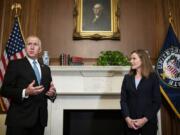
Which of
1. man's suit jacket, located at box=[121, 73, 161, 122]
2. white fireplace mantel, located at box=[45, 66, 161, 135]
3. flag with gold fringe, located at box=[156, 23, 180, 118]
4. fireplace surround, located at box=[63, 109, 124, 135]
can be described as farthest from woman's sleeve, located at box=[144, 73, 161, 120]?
fireplace surround, located at box=[63, 109, 124, 135]

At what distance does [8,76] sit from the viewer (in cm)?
201

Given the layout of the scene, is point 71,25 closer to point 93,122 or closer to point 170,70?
point 93,122

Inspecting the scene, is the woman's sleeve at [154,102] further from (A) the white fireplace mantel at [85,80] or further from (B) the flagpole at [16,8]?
(B) the flagpole at [16,8]

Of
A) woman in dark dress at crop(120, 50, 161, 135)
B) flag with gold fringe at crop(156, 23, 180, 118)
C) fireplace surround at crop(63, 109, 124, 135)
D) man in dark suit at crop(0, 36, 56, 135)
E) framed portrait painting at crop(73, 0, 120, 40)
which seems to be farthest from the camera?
framed portrait painting at crop(73, 0, 120, 40)

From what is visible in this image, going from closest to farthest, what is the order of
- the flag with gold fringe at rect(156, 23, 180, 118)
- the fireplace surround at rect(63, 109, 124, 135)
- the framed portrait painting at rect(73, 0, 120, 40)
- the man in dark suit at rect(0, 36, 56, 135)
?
the man in dark suit at rect(0, 36, 56, 135), the flag with gold fringe at rect(156, 23, 180, 118), the fireplace surround at rect(63, 109, 124, 135), the framed portrait painting at rect(73, 0, 120, 40)

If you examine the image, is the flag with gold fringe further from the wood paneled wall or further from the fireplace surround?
the fireplace surround

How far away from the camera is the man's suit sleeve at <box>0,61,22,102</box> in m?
1.92

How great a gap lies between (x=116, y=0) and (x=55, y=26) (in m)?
1.09

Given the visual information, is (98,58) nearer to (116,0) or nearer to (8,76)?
(116,0)

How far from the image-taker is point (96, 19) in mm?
3971

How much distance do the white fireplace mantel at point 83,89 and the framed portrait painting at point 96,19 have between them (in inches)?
25.6

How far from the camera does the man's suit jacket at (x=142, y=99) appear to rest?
2.26 m

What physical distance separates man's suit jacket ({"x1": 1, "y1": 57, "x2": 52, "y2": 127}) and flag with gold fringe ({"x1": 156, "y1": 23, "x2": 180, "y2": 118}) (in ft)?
6.78

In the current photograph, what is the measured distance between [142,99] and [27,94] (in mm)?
1051
